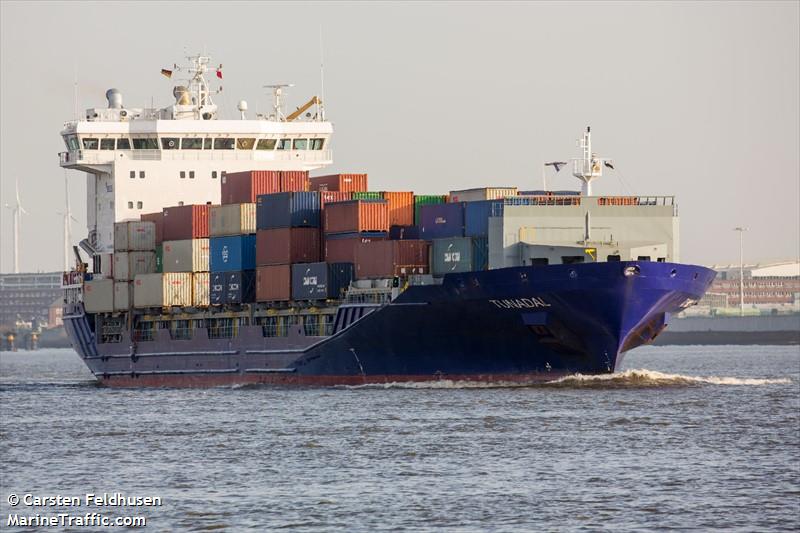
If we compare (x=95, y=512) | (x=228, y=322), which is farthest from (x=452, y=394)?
(x=95, y=512)

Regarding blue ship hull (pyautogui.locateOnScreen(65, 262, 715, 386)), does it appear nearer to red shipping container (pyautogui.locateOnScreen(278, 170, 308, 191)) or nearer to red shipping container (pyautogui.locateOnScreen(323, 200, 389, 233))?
red shipping container (pyautogui.locateOnScreen(323, 200, 389, 233))

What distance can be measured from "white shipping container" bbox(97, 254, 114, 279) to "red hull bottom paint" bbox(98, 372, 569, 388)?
4.80 m

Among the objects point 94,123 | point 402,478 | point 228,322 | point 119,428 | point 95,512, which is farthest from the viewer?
point 94,123

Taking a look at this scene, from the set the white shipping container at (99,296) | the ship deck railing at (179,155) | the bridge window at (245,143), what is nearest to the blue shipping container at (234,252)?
the white shipping container at (99,296)

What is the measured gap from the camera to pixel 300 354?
201 ft

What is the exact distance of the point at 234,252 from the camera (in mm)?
63969

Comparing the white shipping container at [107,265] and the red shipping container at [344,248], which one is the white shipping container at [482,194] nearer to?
the red shipping container at [344,248]

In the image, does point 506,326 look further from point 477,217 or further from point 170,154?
point 170,154

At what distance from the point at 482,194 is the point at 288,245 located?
7967mm

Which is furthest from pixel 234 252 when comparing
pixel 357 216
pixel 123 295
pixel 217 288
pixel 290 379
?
pixel 123 295

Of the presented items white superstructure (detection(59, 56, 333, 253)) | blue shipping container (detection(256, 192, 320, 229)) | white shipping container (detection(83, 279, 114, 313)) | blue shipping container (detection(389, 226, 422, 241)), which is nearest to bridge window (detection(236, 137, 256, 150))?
white superstructure (detection(59, 56, 333, 253))

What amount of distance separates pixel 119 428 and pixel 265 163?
30583 millimetres

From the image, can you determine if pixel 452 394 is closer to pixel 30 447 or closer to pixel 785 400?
pixel 785 400

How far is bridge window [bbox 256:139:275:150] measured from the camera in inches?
2965
